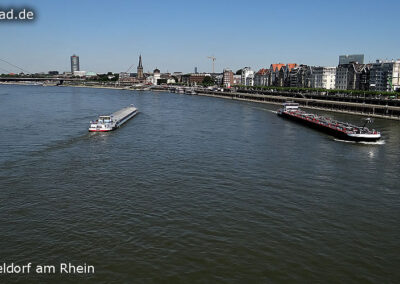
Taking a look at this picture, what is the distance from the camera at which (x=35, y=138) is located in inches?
1598

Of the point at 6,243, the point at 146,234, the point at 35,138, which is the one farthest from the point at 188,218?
the point at 35,138

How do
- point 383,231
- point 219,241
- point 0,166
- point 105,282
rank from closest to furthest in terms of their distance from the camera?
point 105,282
point 219,241
point 383,231
point 0,166

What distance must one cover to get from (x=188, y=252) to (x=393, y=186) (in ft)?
56.1

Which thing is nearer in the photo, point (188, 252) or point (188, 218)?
point (188, 252)

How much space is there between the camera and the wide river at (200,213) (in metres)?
14.2

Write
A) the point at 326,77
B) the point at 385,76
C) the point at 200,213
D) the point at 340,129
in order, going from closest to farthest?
the point at 200,213 → the point at 340,129 → the point at 385,76 → the point at 326,77

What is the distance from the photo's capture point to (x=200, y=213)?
63.4 feet

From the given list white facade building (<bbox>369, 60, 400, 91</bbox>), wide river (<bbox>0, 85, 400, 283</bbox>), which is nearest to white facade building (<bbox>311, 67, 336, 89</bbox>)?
white facade building (<bbox>369, 60, 400, 91</bbox>)

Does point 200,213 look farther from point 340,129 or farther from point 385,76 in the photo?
point 385,76

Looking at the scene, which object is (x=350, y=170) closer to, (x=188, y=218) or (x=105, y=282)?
(x=188, y=218)

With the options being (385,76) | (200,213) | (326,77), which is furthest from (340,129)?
(326,77)

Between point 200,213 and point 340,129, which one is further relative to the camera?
point 340,129

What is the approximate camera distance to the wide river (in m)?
14.2

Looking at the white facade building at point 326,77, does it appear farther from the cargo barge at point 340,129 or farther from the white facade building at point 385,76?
the cargo barge at point 340,129
